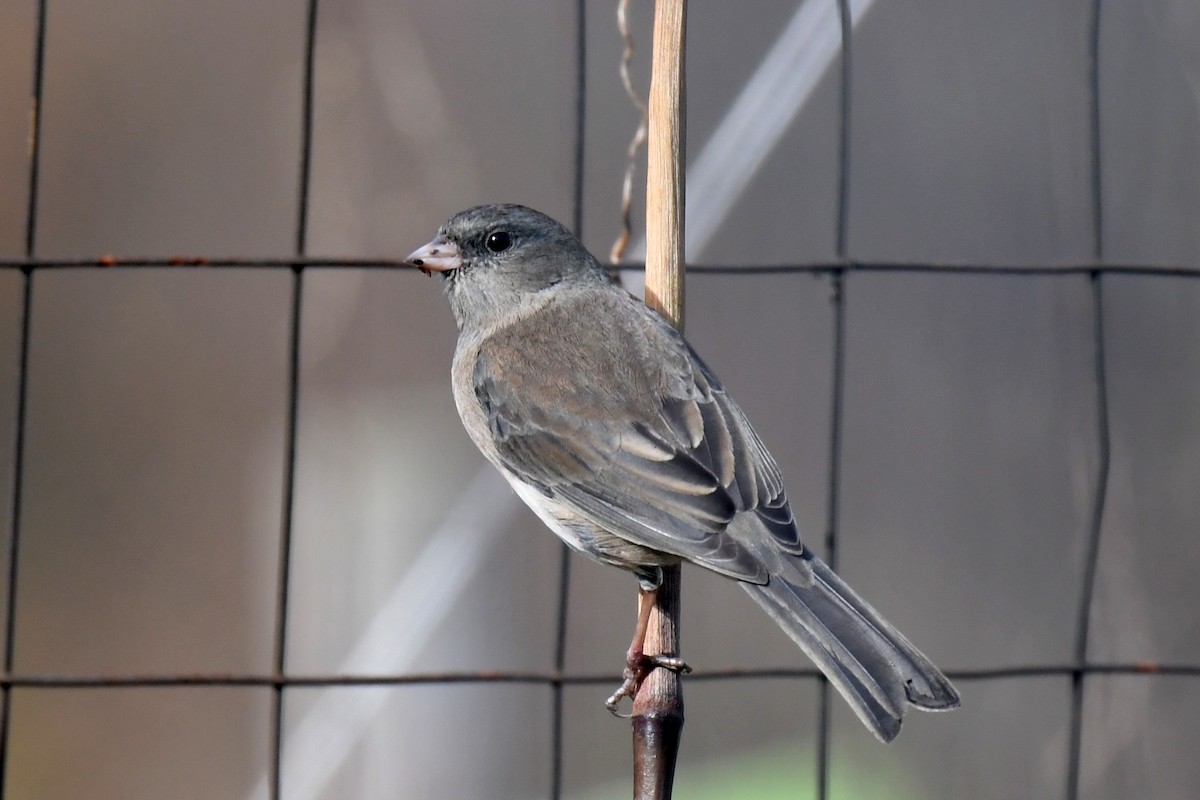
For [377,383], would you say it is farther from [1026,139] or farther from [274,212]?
[1026,139]

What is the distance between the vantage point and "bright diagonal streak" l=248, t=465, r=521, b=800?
141 inches

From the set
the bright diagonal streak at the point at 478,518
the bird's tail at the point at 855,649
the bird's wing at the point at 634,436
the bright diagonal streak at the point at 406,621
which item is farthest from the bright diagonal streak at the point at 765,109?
the bird's tail at the point at 855,649

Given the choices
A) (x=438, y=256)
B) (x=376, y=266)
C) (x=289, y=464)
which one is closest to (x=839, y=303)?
(x=438, y=256)

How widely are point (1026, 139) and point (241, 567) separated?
8.61ft

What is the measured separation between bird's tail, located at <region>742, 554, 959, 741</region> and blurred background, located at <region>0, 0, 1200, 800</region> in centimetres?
159

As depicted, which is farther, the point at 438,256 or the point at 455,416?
the point at 455,416

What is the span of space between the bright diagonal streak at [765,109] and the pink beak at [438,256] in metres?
0.99

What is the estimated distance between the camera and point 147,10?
3.62 meters

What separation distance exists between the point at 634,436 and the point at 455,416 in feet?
5.65

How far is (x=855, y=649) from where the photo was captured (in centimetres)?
170

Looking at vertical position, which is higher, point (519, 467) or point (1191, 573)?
point (519, 467)

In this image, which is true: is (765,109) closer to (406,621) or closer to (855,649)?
(406,621)

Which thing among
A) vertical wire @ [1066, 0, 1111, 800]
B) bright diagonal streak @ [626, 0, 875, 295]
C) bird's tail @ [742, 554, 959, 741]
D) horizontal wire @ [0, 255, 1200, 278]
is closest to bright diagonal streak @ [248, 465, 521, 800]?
bright diagonal streak @ [626, 0, 875, 295]

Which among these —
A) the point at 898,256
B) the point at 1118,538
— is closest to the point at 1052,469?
the point at 1118,538
